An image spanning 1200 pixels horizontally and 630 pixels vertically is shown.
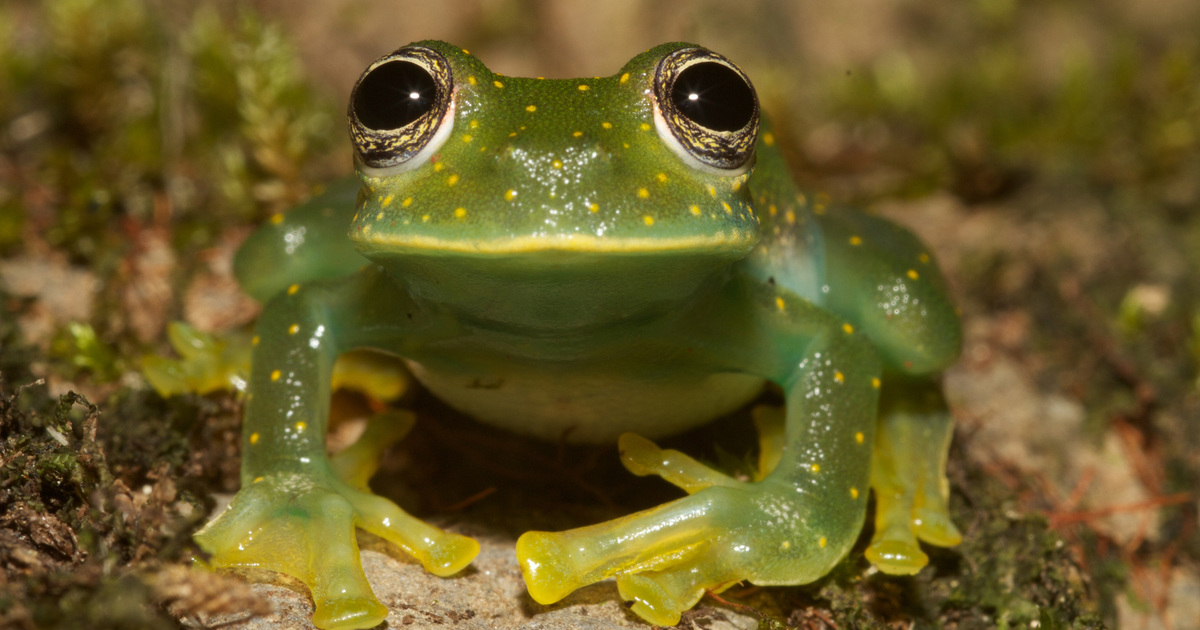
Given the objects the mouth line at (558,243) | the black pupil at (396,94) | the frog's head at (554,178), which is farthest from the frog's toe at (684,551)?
the black pupil at (396,94)

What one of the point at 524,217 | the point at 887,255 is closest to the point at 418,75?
the point at 524,217

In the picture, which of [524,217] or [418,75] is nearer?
[524,217]

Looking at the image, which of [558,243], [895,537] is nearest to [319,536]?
[558,243]

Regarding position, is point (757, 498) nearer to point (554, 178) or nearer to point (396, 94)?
point (554, 178)

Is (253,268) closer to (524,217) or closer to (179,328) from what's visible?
(179,328)

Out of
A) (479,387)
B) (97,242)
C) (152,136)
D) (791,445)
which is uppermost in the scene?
(152,136)

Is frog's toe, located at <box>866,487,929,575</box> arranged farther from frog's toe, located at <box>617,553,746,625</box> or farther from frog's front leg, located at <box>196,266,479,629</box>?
frog's front leg, located at <box>196,266,479,629</box>

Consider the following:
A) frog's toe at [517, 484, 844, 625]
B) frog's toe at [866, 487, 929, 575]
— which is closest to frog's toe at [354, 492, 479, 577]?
frog's toe at [517, 484, 844, 625]
